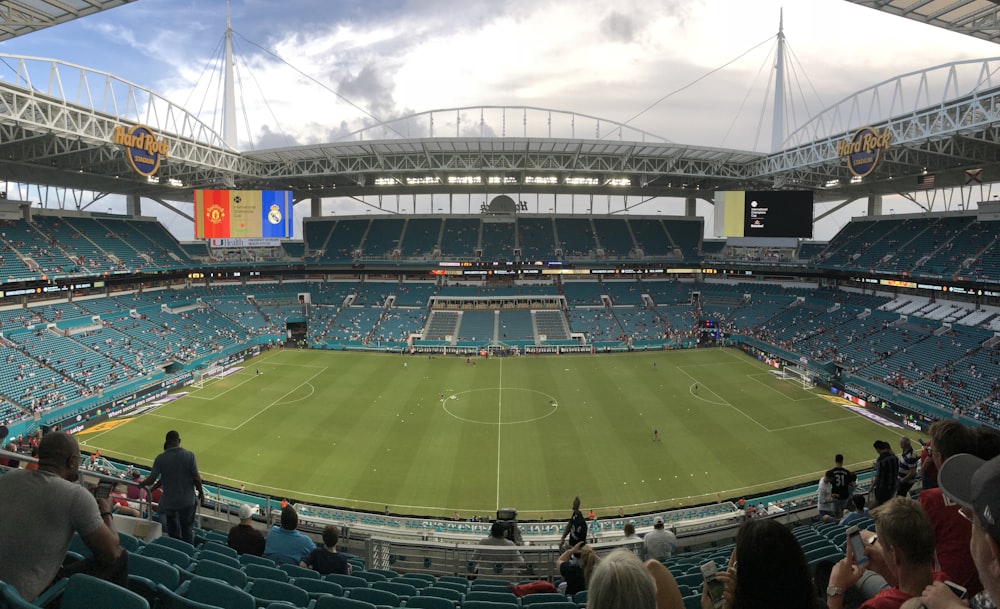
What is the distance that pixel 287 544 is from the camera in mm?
8094

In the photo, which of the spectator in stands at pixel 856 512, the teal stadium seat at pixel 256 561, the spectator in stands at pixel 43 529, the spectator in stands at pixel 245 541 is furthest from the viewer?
the spectator in stands at pixel 856 512

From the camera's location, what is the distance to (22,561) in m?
3.20

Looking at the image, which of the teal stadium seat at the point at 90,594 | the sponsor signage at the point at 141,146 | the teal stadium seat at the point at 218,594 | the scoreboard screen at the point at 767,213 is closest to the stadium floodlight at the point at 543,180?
the scoreboard screen at the point at 767,213

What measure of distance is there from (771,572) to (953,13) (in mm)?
22758

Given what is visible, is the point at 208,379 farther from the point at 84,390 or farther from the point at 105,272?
the point at 105,272

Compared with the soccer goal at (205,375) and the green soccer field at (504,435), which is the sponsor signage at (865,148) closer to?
the green soccer field at (504,435)

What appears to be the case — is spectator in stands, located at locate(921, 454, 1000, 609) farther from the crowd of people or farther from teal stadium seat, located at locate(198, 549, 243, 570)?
teal stadium seat, located at locate(198, 549, 243, 570)

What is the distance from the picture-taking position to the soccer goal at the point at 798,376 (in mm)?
39241

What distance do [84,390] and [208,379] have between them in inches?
344

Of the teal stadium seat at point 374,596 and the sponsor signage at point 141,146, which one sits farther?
the sponsor signage at point 141,146

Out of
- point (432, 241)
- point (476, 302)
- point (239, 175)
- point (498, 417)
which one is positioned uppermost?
point (239, 175)

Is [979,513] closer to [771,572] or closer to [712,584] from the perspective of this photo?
[771,572]

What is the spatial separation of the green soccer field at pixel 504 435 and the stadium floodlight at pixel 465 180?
26.6m

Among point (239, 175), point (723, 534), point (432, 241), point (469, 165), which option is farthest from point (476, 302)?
Result: point (723, 534)
